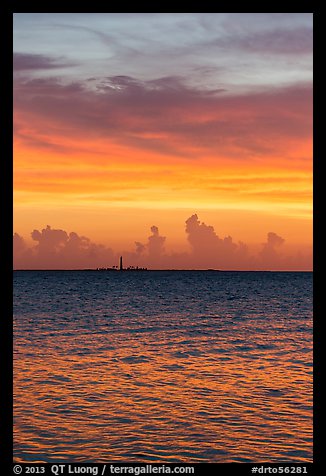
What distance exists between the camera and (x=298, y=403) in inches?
458

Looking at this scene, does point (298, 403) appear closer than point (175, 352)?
Yes

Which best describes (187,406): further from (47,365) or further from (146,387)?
(47,365)

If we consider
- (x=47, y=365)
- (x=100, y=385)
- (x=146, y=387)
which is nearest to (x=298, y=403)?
(x=146, y=387)

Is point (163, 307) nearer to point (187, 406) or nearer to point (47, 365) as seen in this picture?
point (47, 365)

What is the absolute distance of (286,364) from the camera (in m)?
17.2

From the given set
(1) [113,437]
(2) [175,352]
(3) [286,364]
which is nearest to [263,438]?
(1) [113,437]
